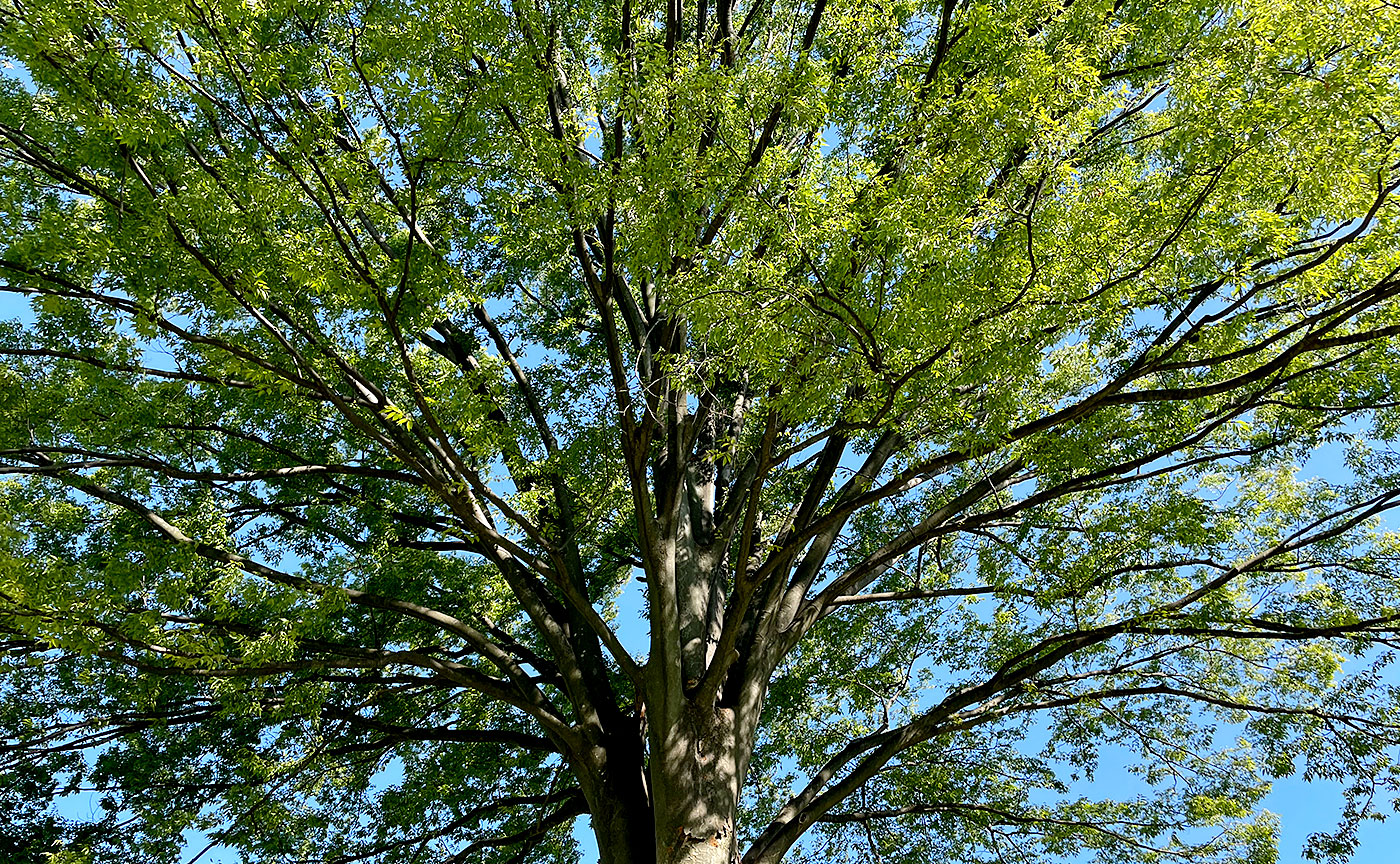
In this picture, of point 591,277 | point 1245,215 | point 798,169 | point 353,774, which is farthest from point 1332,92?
point 353,774

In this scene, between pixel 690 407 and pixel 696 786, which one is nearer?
pixel 696 786

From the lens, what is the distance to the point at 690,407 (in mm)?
8391

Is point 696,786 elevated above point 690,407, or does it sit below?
below

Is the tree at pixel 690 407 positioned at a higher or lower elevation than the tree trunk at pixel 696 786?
higher

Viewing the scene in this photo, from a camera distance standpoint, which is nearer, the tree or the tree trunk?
the tree

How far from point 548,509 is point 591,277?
2.07 metres

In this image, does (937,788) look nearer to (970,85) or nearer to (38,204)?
(970,85)

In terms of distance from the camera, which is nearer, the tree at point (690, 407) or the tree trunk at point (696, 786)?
the tree at point (690, 407)

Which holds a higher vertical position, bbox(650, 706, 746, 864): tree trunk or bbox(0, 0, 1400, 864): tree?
bbox(0, 0, 1400, 864): tree

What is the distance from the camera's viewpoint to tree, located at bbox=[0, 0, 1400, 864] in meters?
4.65

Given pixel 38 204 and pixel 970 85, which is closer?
pixel 970 85

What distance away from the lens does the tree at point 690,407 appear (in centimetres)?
465

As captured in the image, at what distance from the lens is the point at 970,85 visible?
4629mm

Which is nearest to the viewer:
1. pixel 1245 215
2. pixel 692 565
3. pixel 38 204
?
pixel 1245 215
